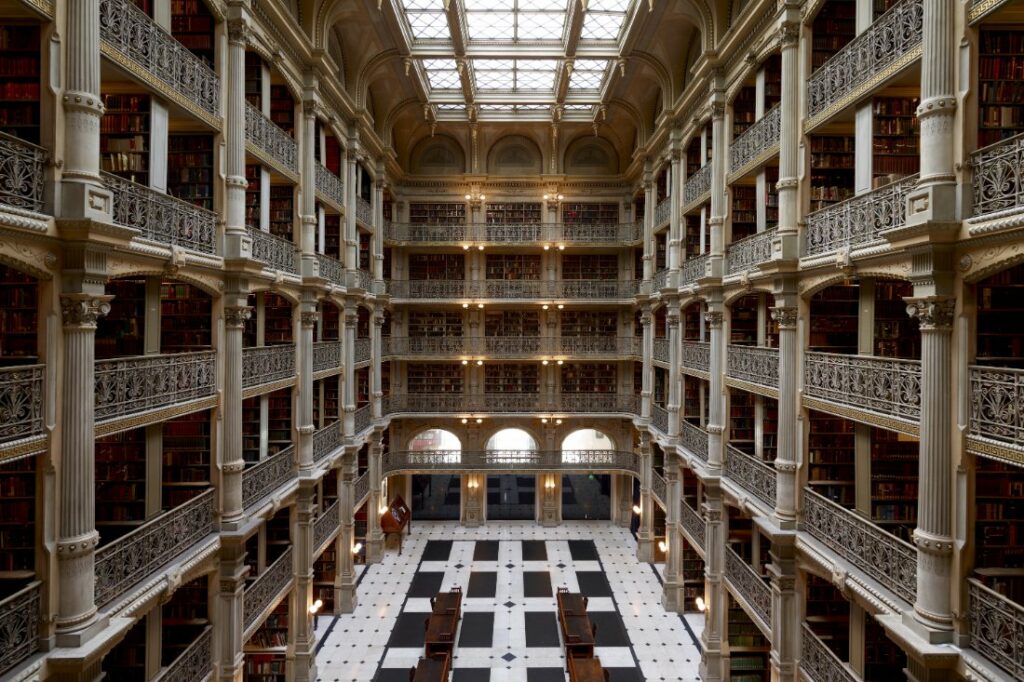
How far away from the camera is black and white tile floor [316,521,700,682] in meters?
10.9

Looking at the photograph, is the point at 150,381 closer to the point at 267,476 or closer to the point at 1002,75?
the point at 267,476

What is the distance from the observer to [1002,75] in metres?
5.16

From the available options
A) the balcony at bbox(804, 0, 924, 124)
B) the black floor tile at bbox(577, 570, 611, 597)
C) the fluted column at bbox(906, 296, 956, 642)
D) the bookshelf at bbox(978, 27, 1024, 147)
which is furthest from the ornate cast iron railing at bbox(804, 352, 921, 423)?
the black floor tile at bbox(577, 570, 611, 597)

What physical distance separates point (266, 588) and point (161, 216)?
19.1 ft

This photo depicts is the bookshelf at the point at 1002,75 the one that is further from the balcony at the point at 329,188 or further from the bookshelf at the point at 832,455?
the balcony at the point at 329,188

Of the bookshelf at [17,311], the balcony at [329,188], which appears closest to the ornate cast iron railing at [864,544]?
the bookshelf at [17,311]

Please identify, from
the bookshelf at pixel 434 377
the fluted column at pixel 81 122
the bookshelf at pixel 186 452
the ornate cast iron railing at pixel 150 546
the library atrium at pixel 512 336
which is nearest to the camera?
the fluted column at pixel 81 122

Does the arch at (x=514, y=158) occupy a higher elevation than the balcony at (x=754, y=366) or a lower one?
higher

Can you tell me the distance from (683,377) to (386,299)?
804cm

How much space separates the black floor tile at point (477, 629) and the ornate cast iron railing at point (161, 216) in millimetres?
8753

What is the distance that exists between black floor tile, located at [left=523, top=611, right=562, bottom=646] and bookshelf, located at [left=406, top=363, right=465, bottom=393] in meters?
7.52

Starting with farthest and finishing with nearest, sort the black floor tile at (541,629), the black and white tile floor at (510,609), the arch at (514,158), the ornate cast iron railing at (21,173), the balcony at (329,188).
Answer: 1. the arch at (514,158)
2. the black floor tile at (541,629)
3. the balcony at (329,188)
4. the black and white tile floor at (510,609)
5. the ornate cast iron railing at (21,173)

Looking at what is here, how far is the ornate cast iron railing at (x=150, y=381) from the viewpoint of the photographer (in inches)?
224

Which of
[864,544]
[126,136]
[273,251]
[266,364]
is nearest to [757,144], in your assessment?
[864,544]
